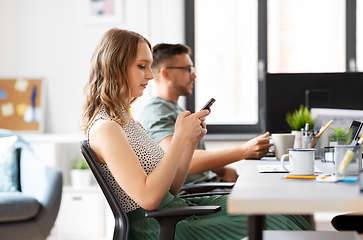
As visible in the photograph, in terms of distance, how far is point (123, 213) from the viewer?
122 centimetres

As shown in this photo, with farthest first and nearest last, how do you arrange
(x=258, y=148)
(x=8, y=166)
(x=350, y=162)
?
(x=8, y=166), (x=258, y=148), (x=350, y=162)

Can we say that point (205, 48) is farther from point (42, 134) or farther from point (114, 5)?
point (42, 134)

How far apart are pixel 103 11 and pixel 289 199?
3193mm

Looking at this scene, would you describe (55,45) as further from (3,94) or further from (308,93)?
(308,93)

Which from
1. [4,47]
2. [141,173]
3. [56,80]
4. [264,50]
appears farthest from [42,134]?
[141,173]

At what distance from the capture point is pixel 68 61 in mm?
3750

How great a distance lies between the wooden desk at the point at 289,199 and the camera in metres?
0.75

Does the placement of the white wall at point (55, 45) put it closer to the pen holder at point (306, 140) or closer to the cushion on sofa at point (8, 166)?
the cushion on sofa at point (8, 166)

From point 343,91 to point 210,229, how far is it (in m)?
0.92

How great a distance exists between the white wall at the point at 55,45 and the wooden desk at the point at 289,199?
2881 mm

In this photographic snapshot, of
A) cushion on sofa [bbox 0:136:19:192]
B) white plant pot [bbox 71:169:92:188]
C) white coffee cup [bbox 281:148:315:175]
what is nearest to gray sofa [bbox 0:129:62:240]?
cushion on sofa [bbox 0:136:19:192]

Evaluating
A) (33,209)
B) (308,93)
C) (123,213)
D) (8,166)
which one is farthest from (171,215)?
(8,166)

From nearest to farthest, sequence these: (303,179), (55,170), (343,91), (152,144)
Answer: (303,179) → (152,144) → (343,91) → (55,170)

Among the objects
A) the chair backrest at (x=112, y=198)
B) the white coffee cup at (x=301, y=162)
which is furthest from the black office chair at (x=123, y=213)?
the white coffee cup at (x=301, y=162)
